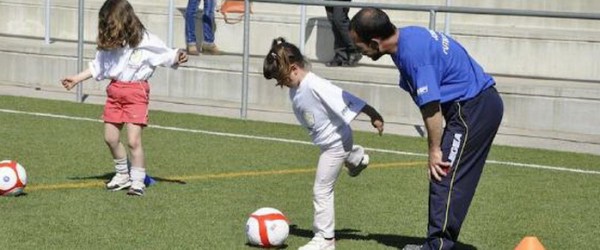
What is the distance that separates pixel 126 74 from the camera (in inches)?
412

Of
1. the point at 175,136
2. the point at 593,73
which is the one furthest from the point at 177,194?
the point at 593,73

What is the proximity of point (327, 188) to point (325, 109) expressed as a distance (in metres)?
0.48

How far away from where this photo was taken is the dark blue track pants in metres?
7.98

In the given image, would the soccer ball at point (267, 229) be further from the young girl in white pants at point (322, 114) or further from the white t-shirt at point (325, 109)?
the white t-shirt at point (325, 109)

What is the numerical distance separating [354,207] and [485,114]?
7.64 ft

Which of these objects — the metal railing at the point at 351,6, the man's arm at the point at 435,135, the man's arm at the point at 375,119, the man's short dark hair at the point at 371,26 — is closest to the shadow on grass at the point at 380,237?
the man's arm at the point at 375,119

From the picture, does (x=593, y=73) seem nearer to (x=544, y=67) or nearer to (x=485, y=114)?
(x=544, y=67)

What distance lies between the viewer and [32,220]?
29.8 ft

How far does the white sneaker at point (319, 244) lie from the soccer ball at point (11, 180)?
2504 millimetres

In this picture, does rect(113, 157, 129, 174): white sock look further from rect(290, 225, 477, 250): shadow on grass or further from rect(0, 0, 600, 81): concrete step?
rect(0, 0, 600, 81): concrete step

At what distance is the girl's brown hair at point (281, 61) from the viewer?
8484mm

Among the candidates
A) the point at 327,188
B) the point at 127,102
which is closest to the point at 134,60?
the point at 127,102

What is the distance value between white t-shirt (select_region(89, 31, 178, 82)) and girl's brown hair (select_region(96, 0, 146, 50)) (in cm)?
11

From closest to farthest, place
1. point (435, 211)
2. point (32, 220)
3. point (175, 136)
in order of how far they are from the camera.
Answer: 1. point (435, 211)
2. point (32, 220)
3. point (175, 136)
